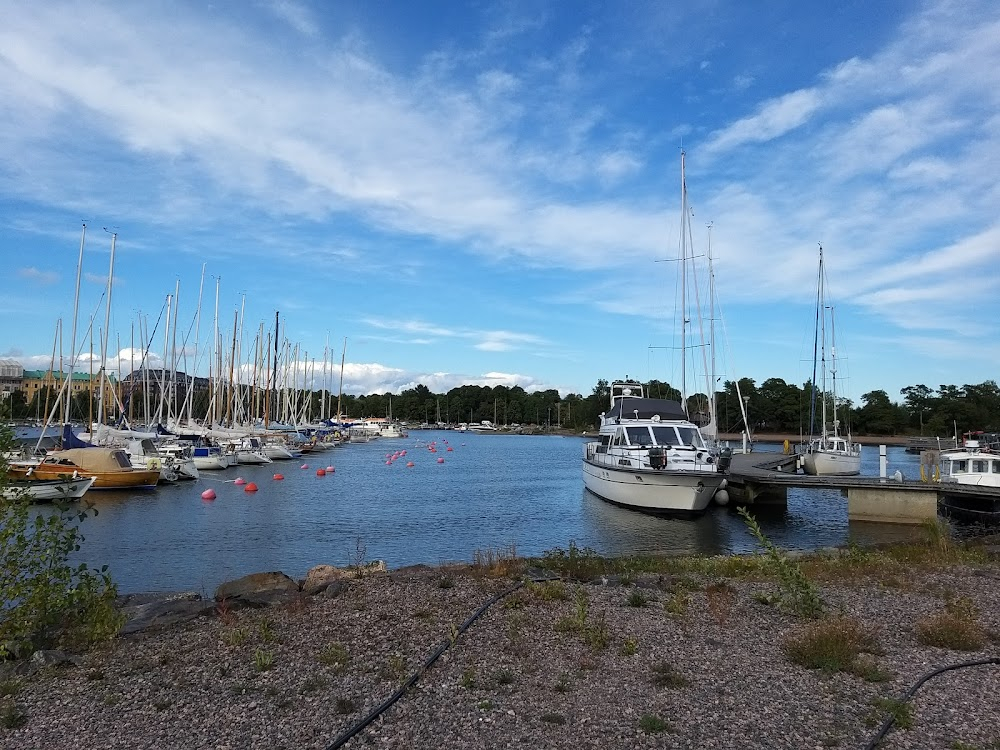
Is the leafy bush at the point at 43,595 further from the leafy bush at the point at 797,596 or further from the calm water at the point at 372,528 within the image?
the leafy bush at the point at 797,596

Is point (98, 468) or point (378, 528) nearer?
point (378, 528)

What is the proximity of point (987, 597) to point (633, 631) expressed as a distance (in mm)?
7145

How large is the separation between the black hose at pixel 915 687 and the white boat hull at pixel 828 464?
40207 mm

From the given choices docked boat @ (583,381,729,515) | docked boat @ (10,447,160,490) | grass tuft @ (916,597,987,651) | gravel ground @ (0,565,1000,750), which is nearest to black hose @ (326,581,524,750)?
gravel ground @ (0,565,1000,750)

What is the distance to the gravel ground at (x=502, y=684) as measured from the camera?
690 centimetres

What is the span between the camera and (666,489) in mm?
30156

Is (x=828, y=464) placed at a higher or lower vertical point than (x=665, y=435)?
lower

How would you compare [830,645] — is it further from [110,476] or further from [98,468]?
[98,468]

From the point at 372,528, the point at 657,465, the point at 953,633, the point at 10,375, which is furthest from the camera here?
the point at 10,375

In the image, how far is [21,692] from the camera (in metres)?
8.14

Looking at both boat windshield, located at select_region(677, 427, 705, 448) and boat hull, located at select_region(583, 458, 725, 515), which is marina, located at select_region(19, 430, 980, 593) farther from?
boat windshield, located at select_region(677, 427, 705, 448)

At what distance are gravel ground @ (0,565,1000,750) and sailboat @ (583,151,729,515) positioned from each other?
17.6 meters

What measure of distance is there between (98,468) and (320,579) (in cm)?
2815

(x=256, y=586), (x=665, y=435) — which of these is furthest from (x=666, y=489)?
(x=256, y=586)
